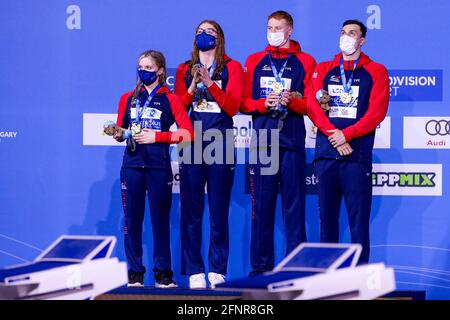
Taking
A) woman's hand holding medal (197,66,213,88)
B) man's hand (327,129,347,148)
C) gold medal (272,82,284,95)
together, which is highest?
woman's hand holding medal (197,66,213,88)

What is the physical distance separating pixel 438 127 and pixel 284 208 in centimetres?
156

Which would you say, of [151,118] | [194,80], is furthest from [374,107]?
[151,118]

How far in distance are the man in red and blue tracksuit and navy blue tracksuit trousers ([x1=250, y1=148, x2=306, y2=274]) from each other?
0.20 meters

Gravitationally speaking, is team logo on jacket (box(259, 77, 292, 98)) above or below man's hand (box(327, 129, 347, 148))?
above

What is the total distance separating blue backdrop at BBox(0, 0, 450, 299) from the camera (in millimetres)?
7027

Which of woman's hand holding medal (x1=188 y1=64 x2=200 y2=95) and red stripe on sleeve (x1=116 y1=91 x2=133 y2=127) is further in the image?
red stripe on sleeve (x1=116 y1=91 x2=133 y2=127)

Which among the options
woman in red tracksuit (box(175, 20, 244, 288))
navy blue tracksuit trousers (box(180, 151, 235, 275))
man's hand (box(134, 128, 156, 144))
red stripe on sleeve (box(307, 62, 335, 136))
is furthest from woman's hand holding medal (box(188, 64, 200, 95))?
red stripe on sleeve (box(307, 62, 335, 136))

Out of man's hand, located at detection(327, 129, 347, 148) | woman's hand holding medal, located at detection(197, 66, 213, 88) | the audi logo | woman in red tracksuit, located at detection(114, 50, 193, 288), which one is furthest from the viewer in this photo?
the audi logo

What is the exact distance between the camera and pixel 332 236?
6039mm

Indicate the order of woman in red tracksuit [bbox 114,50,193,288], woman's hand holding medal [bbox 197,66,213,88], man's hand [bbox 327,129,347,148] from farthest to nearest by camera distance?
woman in red tracksuit [bbox 114,50,193,288] → woman's hand holding medal [bbox 197,66,213,88] → man's hand [bbox 327,129,347,148]

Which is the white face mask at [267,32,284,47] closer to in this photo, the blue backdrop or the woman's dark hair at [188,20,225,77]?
the woman's dark hair at [188,20,225,77]

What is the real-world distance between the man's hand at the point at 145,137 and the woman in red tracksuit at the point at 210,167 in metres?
0.32

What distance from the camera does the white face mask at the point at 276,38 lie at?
6.20 meters
